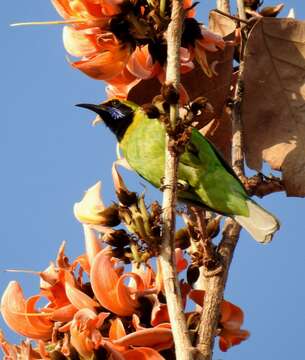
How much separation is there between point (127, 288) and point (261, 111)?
97cm

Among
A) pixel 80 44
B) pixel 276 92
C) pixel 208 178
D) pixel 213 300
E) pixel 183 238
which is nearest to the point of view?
pixel 213 300

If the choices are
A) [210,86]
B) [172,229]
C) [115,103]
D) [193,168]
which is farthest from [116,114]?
[172,229]

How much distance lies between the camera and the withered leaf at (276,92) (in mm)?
3086

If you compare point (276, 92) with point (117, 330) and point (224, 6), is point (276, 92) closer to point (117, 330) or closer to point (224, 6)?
point (224, 6)

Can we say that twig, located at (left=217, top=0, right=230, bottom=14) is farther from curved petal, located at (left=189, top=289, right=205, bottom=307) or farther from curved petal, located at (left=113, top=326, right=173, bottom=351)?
curved petal, located at (left=113, top=326, right=173, bottom=351)

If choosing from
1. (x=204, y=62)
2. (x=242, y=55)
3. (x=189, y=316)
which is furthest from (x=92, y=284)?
(x=242, y=55)

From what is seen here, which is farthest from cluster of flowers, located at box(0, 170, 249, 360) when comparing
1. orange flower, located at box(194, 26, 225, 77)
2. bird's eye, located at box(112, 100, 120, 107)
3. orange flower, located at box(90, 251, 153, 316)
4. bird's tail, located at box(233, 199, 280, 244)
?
bird's eye, located at box(112, 100, 120, 107)

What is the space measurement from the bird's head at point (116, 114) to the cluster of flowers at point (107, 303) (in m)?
0.93

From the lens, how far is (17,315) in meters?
2.71

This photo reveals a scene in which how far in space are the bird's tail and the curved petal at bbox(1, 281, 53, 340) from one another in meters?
0.81

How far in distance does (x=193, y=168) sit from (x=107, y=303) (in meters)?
1.10

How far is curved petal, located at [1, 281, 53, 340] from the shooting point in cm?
266

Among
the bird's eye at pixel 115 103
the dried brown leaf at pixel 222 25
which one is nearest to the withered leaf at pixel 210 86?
the dried brown leaf at pixel 222 25

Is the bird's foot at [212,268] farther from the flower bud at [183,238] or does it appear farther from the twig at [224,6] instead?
the twig at [224,6]
